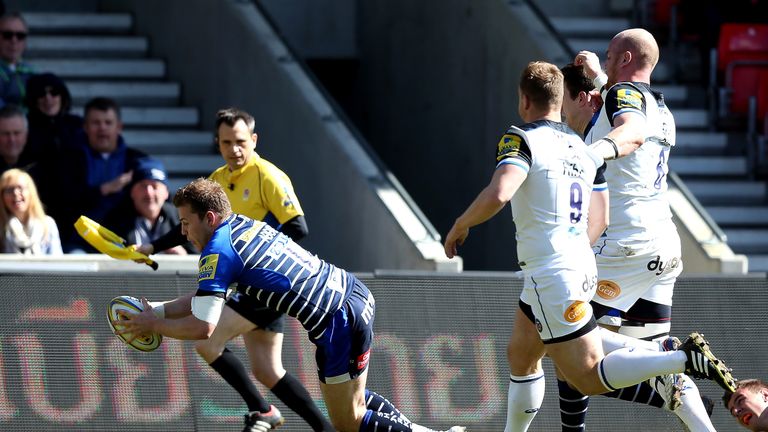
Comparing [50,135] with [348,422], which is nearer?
[348,422]

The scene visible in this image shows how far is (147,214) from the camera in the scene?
10.7 meters

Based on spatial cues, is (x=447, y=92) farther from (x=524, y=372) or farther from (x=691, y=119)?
(x=524, y=372)

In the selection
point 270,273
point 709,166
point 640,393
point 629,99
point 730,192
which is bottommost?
point 640,393

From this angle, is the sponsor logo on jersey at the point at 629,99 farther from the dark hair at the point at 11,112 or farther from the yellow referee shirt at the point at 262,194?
the dark hair at the point at 11,112

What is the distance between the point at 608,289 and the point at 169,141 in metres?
8.06

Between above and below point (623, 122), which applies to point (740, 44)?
above

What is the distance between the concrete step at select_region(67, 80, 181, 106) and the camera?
14867mm

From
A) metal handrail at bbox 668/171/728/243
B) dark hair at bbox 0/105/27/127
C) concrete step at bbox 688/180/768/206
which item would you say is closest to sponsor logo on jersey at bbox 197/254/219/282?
dark hair at bbox 0/105/27/127

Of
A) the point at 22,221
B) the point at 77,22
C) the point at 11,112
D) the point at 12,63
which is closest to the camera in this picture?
the point at 22,221

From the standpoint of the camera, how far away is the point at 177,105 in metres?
15.5

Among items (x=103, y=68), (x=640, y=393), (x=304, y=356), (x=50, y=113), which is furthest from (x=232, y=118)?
(x=103, y=68)

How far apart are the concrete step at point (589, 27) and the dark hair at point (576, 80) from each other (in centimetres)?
771

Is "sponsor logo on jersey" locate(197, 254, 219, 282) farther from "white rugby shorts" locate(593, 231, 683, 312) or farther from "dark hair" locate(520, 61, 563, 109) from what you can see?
"white rugby shorts" locate(593, 231, 683, 312)

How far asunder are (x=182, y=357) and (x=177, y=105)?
23.9 feet
